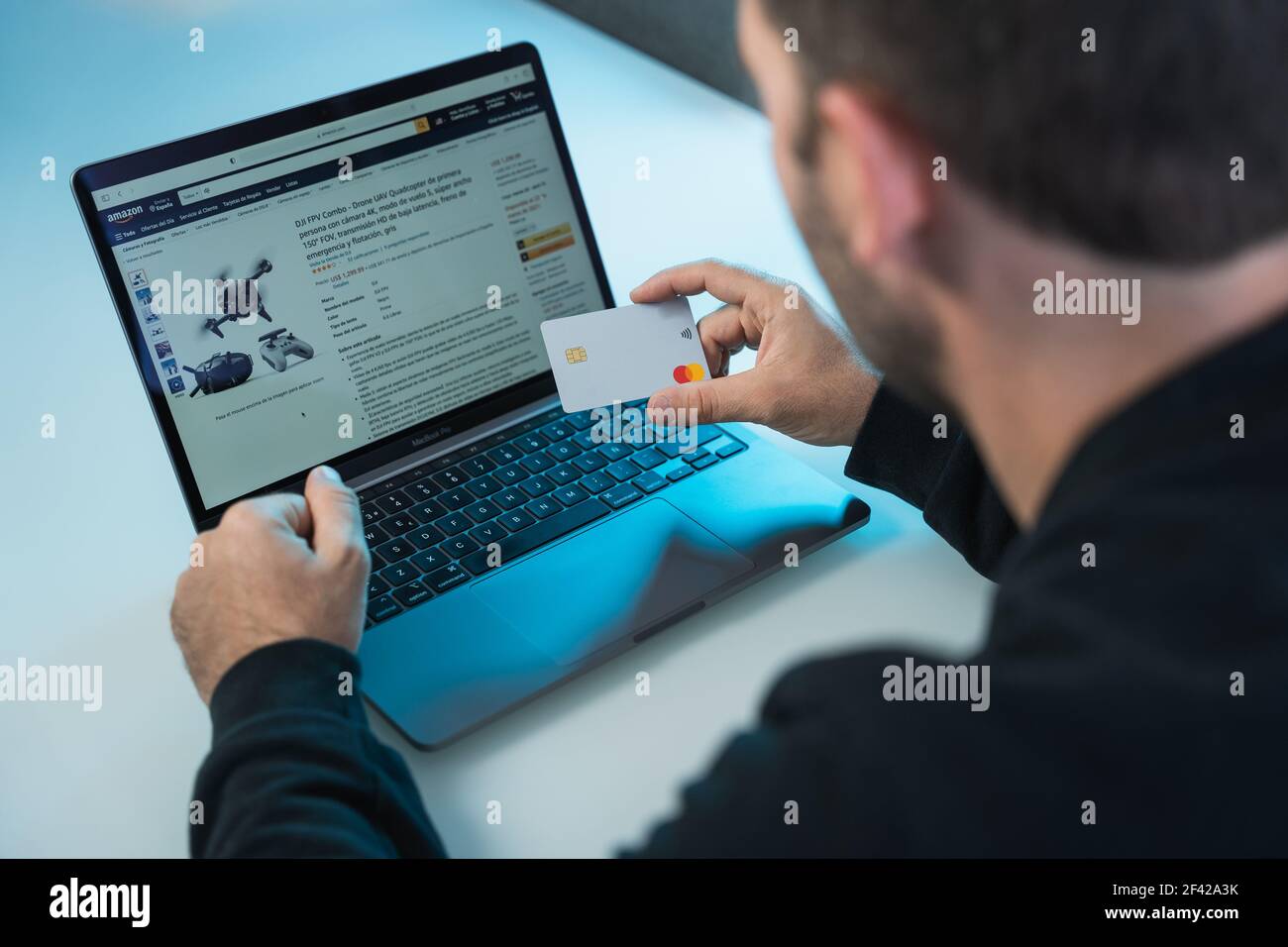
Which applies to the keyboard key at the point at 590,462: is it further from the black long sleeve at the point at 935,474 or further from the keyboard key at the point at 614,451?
the black long sleeve at the point at 935,474

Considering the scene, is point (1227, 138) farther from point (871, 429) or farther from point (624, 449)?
point (624, 449)

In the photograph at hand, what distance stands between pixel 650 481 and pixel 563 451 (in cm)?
8

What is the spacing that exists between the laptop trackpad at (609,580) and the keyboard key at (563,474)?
0.19 feet

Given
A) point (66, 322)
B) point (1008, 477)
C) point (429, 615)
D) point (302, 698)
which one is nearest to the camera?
point (1008, 477)

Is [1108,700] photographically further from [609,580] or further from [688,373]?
[688,373]

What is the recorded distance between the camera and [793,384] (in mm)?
1034

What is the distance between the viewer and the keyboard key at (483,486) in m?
1.01

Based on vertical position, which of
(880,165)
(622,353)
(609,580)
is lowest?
(609,580)

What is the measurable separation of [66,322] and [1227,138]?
1.18 metres

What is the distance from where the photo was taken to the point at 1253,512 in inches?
19.3

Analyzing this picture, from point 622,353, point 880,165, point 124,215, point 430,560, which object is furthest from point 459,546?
point 880,165

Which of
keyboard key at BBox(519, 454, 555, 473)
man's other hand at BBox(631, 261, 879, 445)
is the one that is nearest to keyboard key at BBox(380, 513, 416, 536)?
keyboard key at BBox(519, 454, 555, 473)
